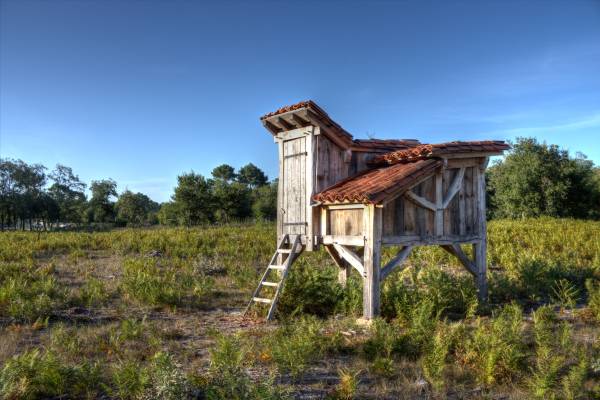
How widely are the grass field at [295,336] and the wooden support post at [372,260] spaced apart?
0.45 meters

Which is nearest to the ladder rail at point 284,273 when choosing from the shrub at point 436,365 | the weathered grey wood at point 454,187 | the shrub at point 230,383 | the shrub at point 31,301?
the shrub at point 230,383

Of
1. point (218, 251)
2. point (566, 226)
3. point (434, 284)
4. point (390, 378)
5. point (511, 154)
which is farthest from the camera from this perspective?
point (511, 154)

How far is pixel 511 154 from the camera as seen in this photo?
3872 centimetres

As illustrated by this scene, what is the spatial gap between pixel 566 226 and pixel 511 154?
18.8m

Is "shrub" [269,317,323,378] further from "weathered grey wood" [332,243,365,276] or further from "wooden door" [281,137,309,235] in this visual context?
"wooden door" [281,137,309,235]

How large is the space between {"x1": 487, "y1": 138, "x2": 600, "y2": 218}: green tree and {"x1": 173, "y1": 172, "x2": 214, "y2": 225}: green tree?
29.4 metres

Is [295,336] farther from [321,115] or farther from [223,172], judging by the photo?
[223,172]

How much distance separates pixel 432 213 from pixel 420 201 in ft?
2.09

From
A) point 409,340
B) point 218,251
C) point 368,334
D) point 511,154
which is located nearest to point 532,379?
point 409,340

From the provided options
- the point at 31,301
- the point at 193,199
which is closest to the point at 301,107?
the point at 31,301

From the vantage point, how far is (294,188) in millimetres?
10008

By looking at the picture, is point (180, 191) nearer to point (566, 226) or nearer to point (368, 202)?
point (566, 226)

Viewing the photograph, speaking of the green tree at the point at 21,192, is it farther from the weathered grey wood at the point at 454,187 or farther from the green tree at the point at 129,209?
the weathered grey wood at the point at 454,187

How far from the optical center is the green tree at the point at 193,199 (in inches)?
1778
